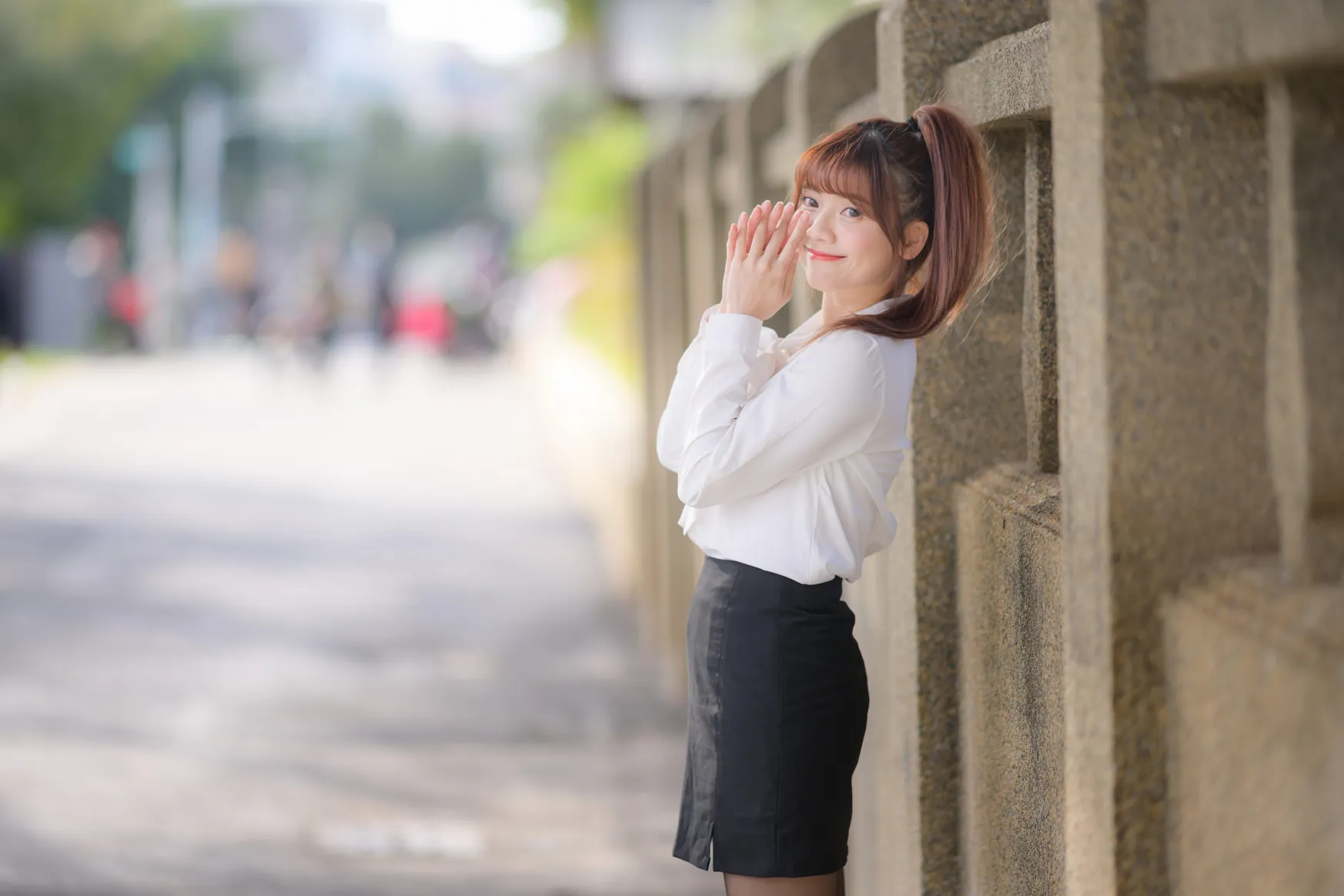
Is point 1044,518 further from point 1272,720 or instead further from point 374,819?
point 374,819

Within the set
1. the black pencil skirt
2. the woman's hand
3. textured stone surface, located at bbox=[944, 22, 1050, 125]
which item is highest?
textured stone surface, located at bbox=[944, 22, 1050, 125]

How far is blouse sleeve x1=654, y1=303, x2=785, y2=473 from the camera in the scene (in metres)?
2.60

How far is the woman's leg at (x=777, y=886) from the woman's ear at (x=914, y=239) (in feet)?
2.82

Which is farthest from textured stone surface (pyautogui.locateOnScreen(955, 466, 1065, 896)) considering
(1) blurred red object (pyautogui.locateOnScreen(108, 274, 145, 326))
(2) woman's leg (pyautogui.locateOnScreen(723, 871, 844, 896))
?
(1) blurred red object (pyautogui.locateOnScreen(108, 274, 145, 326))

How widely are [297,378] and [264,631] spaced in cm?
1507

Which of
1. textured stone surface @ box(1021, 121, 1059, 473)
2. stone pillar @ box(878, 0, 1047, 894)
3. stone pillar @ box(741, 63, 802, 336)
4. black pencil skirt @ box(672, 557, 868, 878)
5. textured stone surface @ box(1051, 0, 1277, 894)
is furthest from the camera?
stone pillar @ box(741, 63, 802, 336)

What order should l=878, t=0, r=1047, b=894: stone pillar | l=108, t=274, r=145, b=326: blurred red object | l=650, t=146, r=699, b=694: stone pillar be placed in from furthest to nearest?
l=108, t=274, r=145, b=326: blurred red object, l=650, t=146, r=699, b=694: stone pillar, l=878, t=0, r=1047, b=894: stone pillar

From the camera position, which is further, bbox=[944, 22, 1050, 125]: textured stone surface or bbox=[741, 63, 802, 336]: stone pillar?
bbox=[741, 63, 802, 336]: stone pillar

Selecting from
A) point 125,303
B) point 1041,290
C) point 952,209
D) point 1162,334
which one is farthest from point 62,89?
point 1162,334

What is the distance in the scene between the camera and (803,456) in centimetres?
254

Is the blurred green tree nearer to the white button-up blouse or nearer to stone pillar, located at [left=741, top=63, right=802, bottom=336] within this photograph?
stone pillar, located at [left=741, top=63, right=802, bottom=336]

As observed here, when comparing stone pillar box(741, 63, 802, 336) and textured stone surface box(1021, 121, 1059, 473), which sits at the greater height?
stone pillar box(741, 63, 802, 336)

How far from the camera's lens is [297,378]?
23422 mm

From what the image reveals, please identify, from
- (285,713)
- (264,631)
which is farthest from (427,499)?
(285,713)
